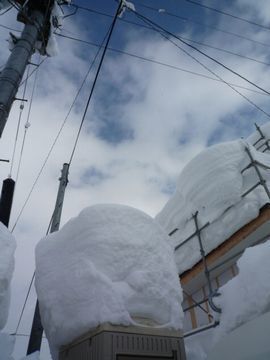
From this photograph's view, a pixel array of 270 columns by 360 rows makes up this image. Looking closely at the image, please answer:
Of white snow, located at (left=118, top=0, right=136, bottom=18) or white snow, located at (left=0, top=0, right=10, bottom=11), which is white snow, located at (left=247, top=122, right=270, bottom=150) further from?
white snow, located at (left=0, top=0, right=10, bottom=11)

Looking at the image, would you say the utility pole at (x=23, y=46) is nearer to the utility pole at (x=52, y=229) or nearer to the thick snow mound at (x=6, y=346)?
the thick snow mound at (x=6, y=346)

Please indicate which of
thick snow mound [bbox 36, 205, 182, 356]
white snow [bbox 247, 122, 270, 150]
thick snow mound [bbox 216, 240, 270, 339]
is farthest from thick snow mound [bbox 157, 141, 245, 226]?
thick snow mound [bbox 36, 205, 182, 356]

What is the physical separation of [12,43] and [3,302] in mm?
3858

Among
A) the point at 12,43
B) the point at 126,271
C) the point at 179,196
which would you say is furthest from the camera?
the point at 179,196

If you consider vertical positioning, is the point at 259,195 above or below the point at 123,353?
above

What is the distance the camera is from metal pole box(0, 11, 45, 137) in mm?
3404

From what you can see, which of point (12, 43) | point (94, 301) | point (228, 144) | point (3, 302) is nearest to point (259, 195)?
point (228, 144)

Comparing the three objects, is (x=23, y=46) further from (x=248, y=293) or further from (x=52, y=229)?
(x=248, y=293)

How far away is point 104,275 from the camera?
2469 millimetres

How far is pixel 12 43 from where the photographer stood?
433 cm

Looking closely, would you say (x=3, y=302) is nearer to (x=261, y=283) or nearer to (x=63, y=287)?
(x=63, y=287)


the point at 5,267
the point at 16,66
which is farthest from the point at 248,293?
the point at 16,66

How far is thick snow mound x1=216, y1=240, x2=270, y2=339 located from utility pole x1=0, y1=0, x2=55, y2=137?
11.1 ft

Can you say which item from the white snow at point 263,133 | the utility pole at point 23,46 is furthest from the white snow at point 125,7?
the white snow at point 263,133
